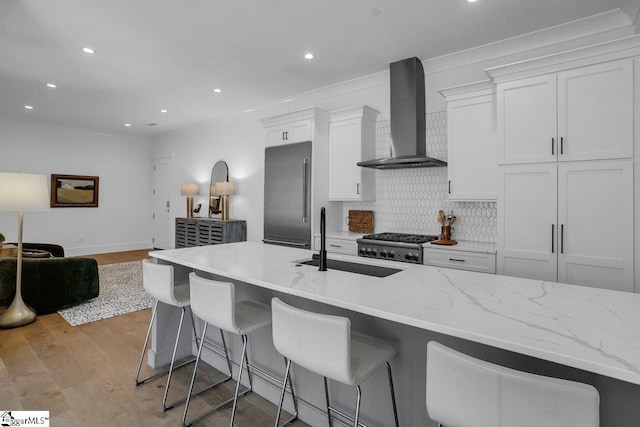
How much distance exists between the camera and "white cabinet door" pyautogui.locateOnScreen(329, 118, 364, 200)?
13.8 ft

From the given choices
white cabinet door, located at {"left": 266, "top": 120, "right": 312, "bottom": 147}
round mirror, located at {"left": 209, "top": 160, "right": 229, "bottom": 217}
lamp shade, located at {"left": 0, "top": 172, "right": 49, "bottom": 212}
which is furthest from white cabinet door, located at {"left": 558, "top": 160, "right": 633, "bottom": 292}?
round mirror, located at {"left": 209, "top": 160, "right": 229, "bottom": 217}

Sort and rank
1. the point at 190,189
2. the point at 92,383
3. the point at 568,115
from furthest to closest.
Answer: the point at 190,189, the point at 568,115, the point at 92,383

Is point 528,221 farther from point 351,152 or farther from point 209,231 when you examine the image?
point 209,231

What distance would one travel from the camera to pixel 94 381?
2.50 metres

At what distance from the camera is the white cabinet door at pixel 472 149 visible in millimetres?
3223

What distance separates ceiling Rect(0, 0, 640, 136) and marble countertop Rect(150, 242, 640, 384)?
7.06 ft

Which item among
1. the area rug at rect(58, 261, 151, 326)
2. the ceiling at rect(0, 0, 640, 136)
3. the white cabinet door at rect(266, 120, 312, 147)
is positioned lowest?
the area rug at rect(58, 261, 151, 326)

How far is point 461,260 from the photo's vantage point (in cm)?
316

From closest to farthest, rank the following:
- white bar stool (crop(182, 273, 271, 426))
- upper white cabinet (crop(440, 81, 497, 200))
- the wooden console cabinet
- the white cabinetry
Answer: white bar stool (crop(182, 273, 271, 426)) → upper white cabinet (crop(440, 81, 497, 200)) → the white cabinetry → the wooden console cabinet

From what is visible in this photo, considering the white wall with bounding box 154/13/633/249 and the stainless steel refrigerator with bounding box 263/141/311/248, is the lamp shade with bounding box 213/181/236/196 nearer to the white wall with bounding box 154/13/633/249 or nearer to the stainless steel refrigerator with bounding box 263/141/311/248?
the white wall with bounding box 154/13/633/249

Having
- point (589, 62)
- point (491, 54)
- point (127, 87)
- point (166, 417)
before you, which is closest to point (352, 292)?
point (166, 417)

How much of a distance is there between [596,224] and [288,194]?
3182mm

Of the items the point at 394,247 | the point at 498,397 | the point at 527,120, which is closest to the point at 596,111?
the point at 527,120

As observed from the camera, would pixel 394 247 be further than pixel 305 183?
No
